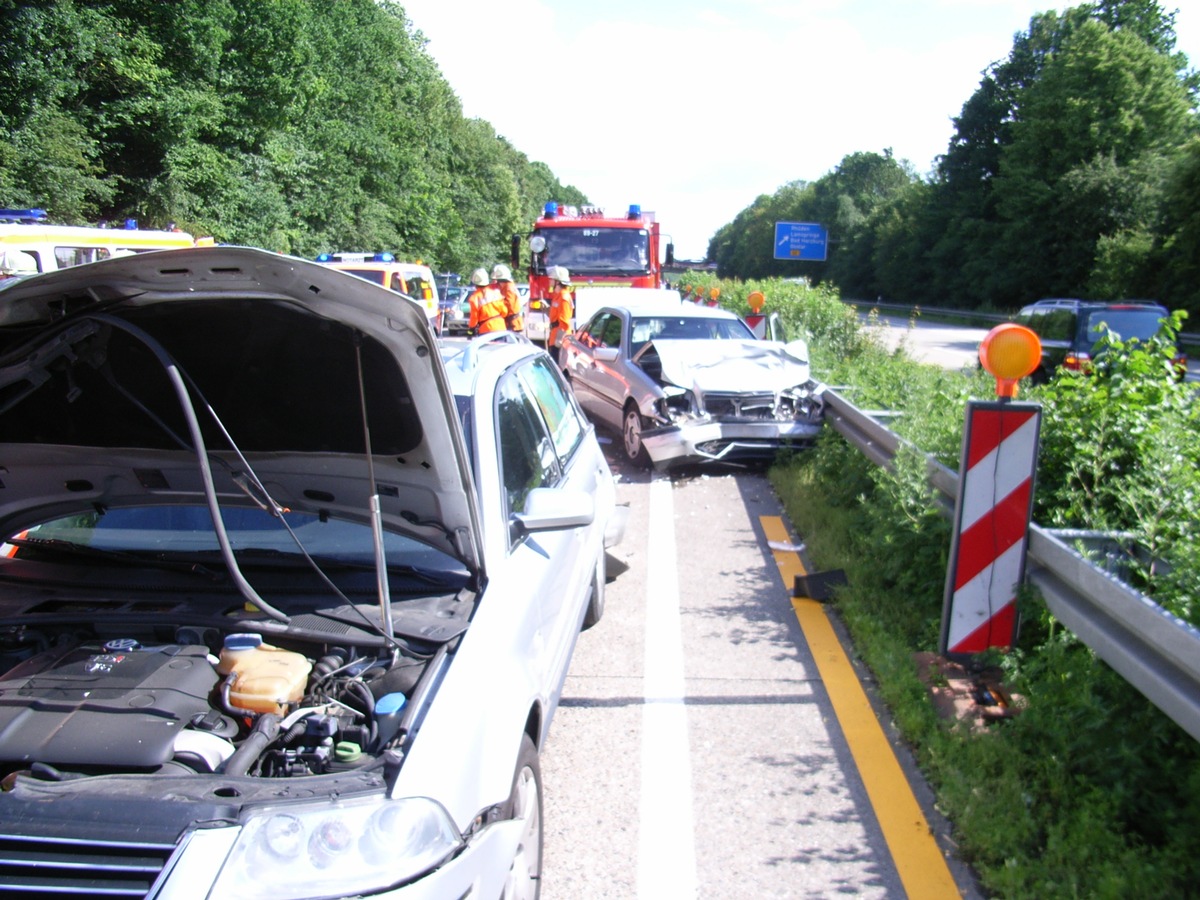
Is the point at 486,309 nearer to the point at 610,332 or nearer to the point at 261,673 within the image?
the point at 610,332

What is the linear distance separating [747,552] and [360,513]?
4.25m

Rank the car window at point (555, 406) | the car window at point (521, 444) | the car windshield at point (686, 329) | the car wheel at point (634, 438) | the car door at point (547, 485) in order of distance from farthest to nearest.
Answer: the car windshield at point (686, 329), the car wheel at point (634, 438), the car window at point (555, 406), the car window at point (521, 444), the car door at point (547, 485)

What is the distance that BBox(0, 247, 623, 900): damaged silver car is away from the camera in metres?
2.12

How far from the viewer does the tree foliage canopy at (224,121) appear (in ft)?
77.8

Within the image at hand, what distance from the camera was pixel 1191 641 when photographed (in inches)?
112

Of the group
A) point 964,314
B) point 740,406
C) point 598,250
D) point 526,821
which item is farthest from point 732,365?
point 964,314

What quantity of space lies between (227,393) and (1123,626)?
10.2 ft

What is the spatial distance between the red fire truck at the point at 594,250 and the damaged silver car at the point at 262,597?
15165 millimetres

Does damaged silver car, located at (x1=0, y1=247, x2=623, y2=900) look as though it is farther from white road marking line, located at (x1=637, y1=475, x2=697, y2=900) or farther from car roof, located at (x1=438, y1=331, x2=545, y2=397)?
white road marking line, located at (x1=637, y1=475, x2=697, y2=900)

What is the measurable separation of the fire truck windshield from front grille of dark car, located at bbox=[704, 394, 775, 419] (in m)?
9.88

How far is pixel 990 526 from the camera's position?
410 centimetres

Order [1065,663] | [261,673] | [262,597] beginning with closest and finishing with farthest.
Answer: [261,673] → [262,597] → [1065,663]

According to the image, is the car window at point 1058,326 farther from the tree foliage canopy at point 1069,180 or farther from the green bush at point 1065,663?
the tree foliage canopy at point 1069,180

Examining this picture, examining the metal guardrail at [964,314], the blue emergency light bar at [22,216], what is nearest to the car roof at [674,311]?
the blue emergency light bar at [22,216]
